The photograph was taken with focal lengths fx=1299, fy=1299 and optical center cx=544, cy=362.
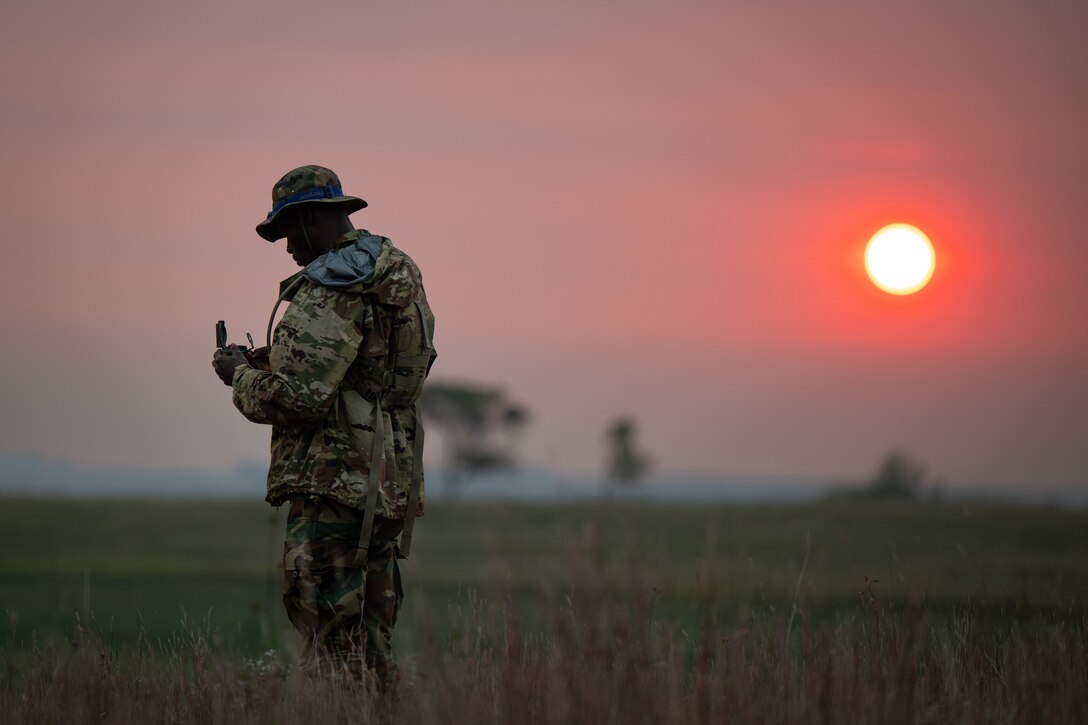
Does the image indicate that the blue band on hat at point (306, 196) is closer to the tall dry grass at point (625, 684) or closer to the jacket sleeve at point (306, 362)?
the jacket sleeve at point (306, 362)

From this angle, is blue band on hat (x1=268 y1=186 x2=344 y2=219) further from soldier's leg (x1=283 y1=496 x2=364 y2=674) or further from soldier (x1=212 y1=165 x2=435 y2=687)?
soldier's leg (x1=283 y1=496 x2=364 y2=674)

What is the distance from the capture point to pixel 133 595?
58.8ft

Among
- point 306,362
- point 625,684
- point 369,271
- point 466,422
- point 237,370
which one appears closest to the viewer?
point 625,684

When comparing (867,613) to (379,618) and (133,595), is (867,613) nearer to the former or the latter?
(379,618)

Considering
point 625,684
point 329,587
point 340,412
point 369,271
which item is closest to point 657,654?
point 625,684

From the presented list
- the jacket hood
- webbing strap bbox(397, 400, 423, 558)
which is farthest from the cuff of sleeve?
webbing strap bbox(397, 400, 423, 558)

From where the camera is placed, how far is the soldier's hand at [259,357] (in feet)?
19.2

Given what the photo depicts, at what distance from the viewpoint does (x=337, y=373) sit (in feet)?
17.8

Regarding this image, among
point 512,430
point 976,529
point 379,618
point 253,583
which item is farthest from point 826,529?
point 512,430

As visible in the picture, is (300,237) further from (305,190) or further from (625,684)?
(625,684)

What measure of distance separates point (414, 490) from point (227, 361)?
1004 millimetres

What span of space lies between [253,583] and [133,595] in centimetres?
329

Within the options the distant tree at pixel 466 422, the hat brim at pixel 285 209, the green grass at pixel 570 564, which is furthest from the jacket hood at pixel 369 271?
the distant tree at pixel 466 422

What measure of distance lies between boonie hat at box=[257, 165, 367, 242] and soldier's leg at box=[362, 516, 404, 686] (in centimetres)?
141
